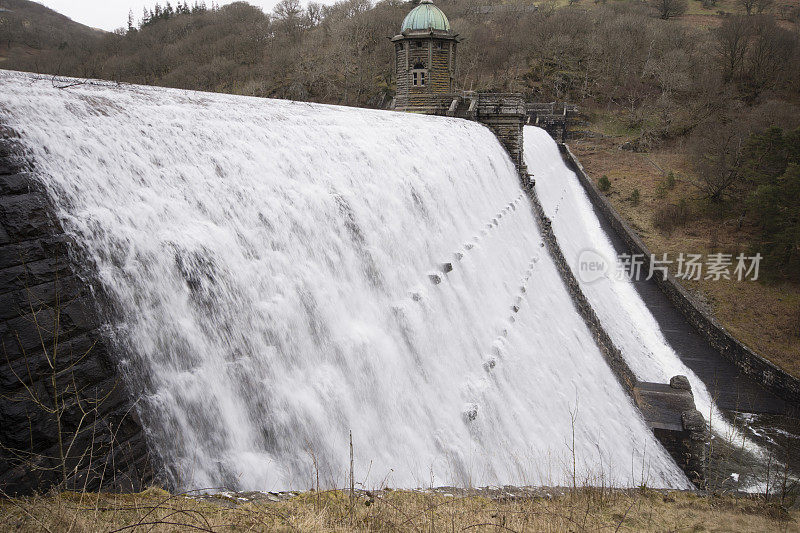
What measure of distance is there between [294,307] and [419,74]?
29.2 meters

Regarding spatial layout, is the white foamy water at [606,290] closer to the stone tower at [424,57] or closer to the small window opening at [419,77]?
the stone tower at [424,57]

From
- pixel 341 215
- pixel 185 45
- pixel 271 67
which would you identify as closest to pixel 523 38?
pixel 271 67

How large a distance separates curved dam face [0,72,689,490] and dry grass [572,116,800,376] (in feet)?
33.6

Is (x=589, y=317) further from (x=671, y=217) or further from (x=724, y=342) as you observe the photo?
(x=671, y=217)

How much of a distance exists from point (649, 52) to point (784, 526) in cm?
7049

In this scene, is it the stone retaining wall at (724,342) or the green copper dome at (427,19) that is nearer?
the stone retaining wall at (724,342)

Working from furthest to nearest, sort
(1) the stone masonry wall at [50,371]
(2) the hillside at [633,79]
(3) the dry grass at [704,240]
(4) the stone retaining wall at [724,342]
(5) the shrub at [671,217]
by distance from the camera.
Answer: (5) the shrub at [671,217] → (2) the hillside at [633,79] → (3) the dry grass at [704,240] → (4) the stone retaining wall at [724,342] → (1) the stone masonry wall at [50,371]

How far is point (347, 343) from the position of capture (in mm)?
7051

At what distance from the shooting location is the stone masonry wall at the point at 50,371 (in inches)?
151

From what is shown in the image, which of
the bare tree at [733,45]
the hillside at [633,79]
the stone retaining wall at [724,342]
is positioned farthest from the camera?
the bare tree at [733,45]

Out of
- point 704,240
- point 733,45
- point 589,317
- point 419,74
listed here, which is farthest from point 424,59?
point 733,45

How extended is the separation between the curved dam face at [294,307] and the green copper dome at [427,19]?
2290 centimetres

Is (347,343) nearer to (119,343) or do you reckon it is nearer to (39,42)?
(119,343)

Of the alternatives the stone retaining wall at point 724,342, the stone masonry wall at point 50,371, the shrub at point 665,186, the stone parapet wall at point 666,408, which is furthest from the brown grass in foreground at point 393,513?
the shrub at point 665,186
